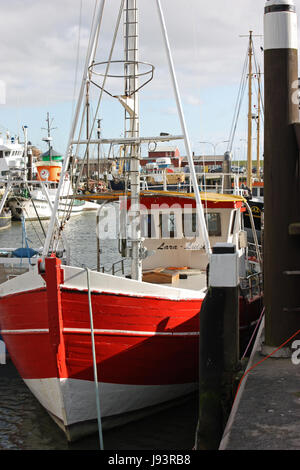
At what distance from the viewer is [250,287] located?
38.5 ft

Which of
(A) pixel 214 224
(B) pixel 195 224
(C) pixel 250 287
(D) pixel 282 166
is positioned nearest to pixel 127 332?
(D) pixel 282 166

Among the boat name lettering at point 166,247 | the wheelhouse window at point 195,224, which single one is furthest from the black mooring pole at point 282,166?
the boat name lettering at point 166,247

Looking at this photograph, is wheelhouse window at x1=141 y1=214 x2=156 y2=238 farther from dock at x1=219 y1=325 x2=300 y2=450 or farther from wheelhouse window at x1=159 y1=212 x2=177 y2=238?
dock at x1=219 y1=325 x2=300 y2=450

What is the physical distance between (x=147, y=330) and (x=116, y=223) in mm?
3588

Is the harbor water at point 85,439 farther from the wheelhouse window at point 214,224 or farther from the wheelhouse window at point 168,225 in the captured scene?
the wheelhouse window at point 214,224

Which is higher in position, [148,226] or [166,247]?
[148,226]

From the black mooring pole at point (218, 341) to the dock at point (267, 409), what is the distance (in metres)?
0.29

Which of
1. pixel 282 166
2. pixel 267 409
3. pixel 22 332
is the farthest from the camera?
pixel 22 332

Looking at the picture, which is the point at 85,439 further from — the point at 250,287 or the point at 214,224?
the point at 214,224

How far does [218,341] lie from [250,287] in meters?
5.39

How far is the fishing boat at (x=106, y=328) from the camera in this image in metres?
8.27

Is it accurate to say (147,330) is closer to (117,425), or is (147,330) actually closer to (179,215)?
(117,425)

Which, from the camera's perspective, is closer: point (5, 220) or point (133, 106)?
point (133, 106)
